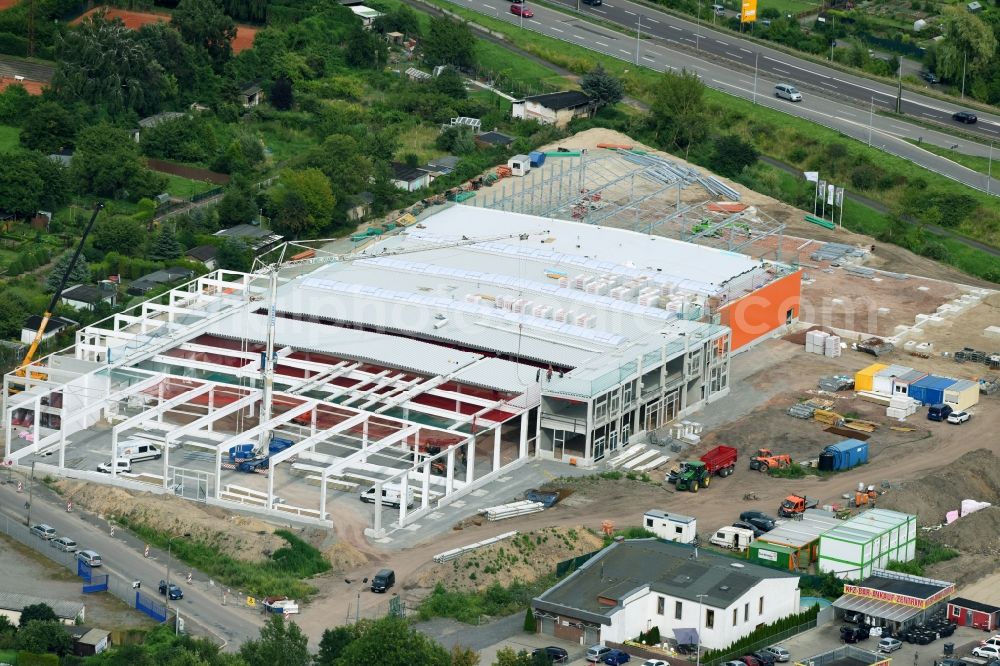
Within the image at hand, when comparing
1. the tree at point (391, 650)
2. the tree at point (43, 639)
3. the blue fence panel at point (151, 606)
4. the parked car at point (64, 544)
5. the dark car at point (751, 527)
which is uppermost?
the tree at point (391, 650)

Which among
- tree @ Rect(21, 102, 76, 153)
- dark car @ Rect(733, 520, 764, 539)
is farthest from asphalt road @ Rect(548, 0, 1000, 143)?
dark car @ Rect(733, 520, 764, 539)

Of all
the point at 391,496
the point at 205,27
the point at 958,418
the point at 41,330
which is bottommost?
the point at 958,418

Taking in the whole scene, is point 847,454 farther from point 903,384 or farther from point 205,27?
point 205,27

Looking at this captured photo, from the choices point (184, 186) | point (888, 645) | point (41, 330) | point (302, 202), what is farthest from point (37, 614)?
point (184, 186)

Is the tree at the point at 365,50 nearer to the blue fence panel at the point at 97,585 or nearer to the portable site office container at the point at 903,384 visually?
the portable site office container at the point at 903,384

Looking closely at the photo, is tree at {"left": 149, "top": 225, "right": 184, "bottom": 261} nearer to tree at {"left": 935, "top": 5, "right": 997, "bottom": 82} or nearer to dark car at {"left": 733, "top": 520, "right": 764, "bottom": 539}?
dark car at {"left": 733, "top": 520, "right": 764, "bottom": 539}

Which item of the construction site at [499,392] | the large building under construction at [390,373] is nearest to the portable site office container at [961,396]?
the construction site at [499,392]

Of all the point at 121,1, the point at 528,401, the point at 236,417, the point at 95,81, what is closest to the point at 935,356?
the point at 528,401
